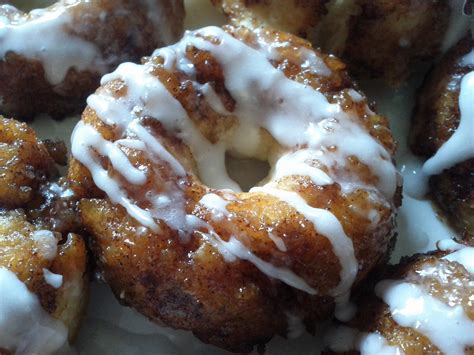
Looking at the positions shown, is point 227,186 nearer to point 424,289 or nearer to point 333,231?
point 333,231

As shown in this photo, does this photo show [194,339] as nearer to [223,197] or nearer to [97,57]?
[223,197]

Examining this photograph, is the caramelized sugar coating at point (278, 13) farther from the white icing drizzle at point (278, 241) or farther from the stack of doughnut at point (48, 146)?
the white icing drizzle at point (278, 241)

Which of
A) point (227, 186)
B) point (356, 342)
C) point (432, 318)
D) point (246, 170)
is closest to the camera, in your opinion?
point (432, 318)

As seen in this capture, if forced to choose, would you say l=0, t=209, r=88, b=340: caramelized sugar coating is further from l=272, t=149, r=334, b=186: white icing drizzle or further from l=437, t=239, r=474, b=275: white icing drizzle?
l=437, t=239, r=474, b=275: white icing drizzle

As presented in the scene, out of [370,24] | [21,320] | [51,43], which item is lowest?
[21,320]

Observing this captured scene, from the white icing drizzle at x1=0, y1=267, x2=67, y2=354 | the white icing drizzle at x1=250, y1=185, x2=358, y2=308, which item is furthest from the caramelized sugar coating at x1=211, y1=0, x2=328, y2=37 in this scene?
the white icing drizzle at x1=0, y1=267, x2=67, y2=354

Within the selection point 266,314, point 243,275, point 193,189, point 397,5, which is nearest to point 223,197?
point 193,189

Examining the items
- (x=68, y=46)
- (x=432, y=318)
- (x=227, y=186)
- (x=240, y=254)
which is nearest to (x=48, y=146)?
(x=68, y=46)
